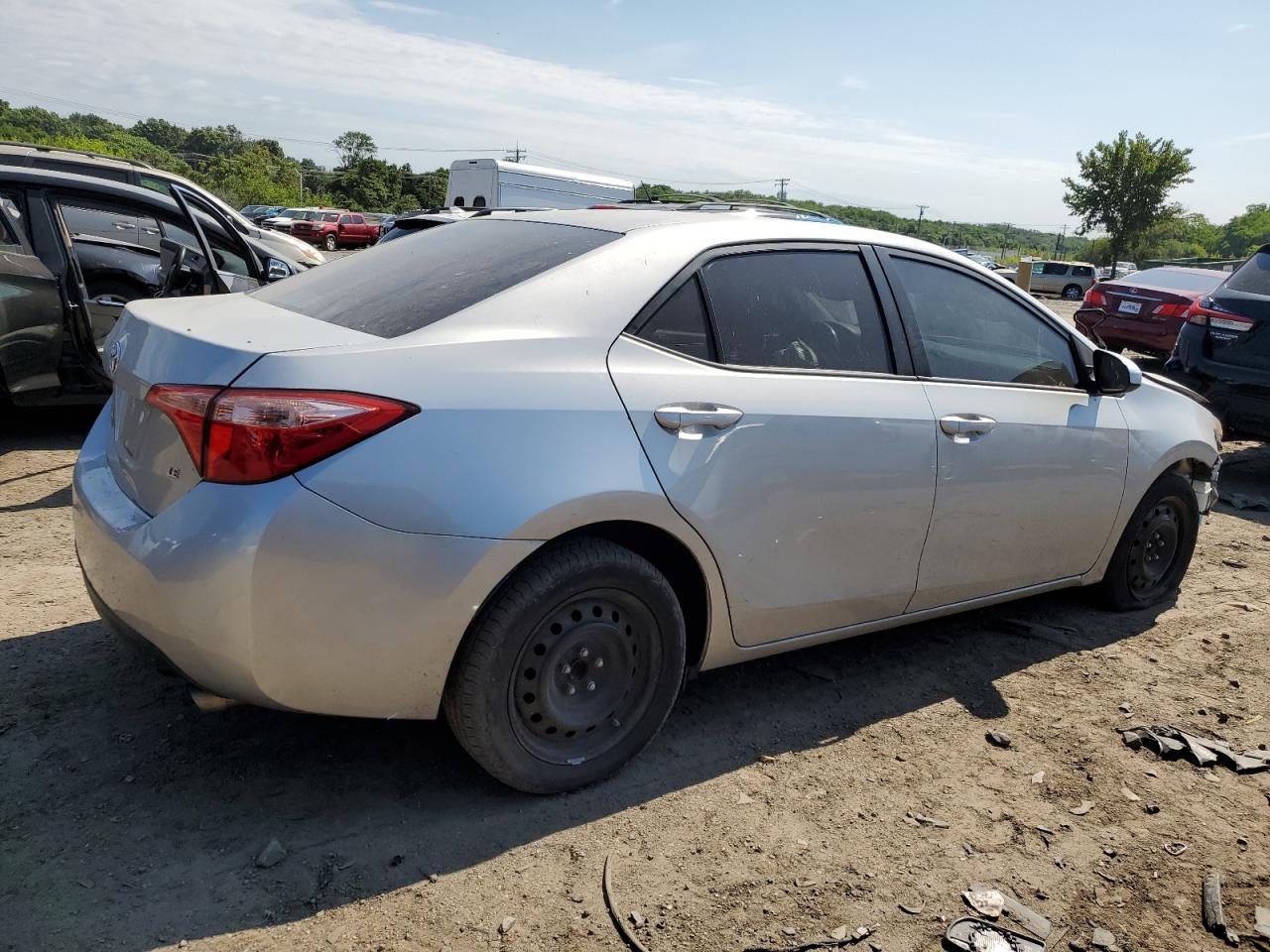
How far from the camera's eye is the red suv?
42.7 meters

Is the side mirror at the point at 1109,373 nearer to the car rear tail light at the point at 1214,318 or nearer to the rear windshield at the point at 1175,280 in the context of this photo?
the car rear tail light at the point at 1214,318

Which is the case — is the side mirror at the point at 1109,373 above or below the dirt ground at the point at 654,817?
above

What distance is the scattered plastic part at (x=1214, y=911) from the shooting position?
258 centimetres

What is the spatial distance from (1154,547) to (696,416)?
302 centimetres

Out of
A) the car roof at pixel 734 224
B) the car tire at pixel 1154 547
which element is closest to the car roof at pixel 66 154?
the car roof at pixel 734 224

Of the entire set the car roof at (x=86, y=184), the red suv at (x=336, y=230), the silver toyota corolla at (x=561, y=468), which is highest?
the car roof at (x=86, y=184)

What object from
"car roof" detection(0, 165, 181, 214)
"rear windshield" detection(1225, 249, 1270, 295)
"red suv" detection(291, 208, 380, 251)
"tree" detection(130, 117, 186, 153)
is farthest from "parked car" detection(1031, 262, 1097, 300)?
"tree" detection(130, 117, 186, 153)

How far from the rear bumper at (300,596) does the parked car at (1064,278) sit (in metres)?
45.7

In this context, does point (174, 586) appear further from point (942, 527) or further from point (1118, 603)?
point (1118, 603)

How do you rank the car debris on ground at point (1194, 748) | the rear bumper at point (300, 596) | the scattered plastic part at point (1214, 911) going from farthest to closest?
1. the car debris on ground at point (1194, 748)
2. the scattered plastic part at point (1214, 911)
3. the rear bumper at point (300, 596)

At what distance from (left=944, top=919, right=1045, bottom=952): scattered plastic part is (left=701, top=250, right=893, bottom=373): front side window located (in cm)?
166

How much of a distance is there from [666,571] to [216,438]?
1319 millimetres

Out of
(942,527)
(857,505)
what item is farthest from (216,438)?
(942,527)

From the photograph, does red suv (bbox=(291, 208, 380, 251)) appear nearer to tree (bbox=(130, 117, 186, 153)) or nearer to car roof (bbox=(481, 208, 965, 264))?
car roof (bbox=(481, 208, 965, 264))
